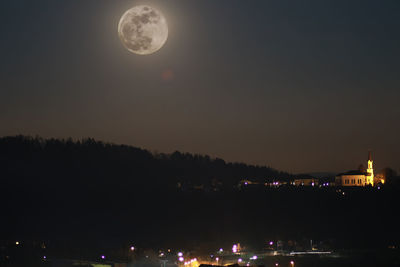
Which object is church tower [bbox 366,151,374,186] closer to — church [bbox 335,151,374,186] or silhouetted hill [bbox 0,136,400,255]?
church [bbox 335,151,374,186]

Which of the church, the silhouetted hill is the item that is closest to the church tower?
the church

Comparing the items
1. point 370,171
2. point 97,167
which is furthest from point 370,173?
point 97,167

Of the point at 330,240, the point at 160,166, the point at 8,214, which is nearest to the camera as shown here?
the point at 8,214

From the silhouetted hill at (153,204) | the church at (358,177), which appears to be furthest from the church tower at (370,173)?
the silhouetted hill at (153,204)

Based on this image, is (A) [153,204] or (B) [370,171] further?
(B) [370,171]

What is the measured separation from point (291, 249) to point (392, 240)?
14362 mm

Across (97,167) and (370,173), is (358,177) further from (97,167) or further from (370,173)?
(97,167)

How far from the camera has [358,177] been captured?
323ft

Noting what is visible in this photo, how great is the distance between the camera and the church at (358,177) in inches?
3873

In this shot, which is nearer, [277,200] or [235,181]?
[277,200]

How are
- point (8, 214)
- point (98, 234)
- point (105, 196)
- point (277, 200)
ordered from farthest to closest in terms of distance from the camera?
1. point (277, 200)
2. point (105, 196)
3. point (8, 214)
4. point (98, 234)

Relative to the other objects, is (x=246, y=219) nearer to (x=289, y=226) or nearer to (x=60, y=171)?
(x=289, y=226)

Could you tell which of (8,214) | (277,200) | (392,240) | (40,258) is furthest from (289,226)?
(40,258)

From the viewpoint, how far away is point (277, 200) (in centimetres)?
8594
